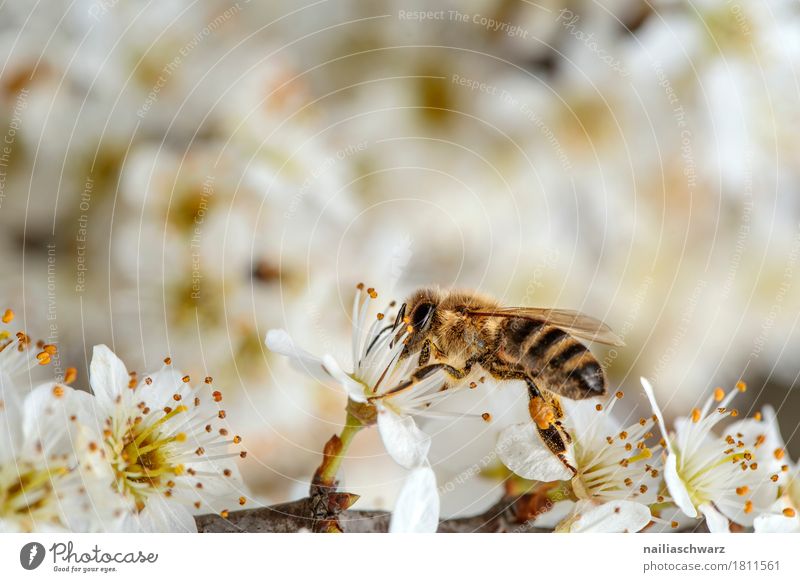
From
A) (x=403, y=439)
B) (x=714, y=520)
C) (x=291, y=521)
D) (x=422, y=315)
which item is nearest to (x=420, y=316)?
(x=422, y=315)

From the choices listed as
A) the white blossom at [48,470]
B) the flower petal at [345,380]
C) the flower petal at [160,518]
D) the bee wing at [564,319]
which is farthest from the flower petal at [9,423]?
the bee wing at [564,319]

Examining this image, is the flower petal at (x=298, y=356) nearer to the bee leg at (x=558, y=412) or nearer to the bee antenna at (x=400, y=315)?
the bee antenna at (x=400, y=315)

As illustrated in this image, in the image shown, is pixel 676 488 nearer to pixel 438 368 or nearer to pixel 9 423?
pixel 438 368

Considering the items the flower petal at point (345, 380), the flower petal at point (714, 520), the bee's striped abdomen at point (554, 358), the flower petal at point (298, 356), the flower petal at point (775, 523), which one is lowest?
the flower petal at point (775, 523)

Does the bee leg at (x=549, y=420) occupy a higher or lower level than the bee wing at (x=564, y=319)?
lower

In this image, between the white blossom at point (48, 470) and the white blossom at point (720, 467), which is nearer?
the white blossom at point (48, 470)
